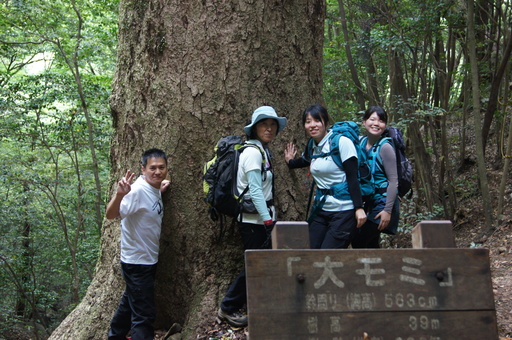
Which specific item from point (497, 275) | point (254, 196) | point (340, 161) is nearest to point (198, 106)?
point (254, 196)

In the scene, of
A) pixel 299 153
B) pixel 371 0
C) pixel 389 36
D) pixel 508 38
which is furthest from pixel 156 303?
pixel 371 0

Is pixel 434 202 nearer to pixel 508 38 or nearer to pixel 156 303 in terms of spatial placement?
pixel 508 38

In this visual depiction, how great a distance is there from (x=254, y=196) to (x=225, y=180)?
277 mm

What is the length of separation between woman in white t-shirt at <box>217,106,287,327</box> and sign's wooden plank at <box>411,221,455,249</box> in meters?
1.30

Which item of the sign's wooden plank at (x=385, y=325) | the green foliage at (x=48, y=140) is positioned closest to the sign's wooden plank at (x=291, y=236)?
the sign's wooden plank at (x=385, y=325)

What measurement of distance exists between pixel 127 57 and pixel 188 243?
193 cm

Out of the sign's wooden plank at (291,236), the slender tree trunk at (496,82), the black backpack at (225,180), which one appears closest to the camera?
the sign's wooden plank at (291,236)

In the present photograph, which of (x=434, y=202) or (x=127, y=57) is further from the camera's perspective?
(x=434, y=202)

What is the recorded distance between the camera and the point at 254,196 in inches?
143

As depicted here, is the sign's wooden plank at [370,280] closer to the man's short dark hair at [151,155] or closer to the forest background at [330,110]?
the man's short dark hair at [151,155]

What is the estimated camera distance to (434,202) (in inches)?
454

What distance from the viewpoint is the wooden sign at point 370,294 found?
242 centimetres

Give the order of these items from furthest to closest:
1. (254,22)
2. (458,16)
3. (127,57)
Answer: (458,16), (127,57), (254,22)

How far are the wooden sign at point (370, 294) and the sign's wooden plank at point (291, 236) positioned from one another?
0.22ft
